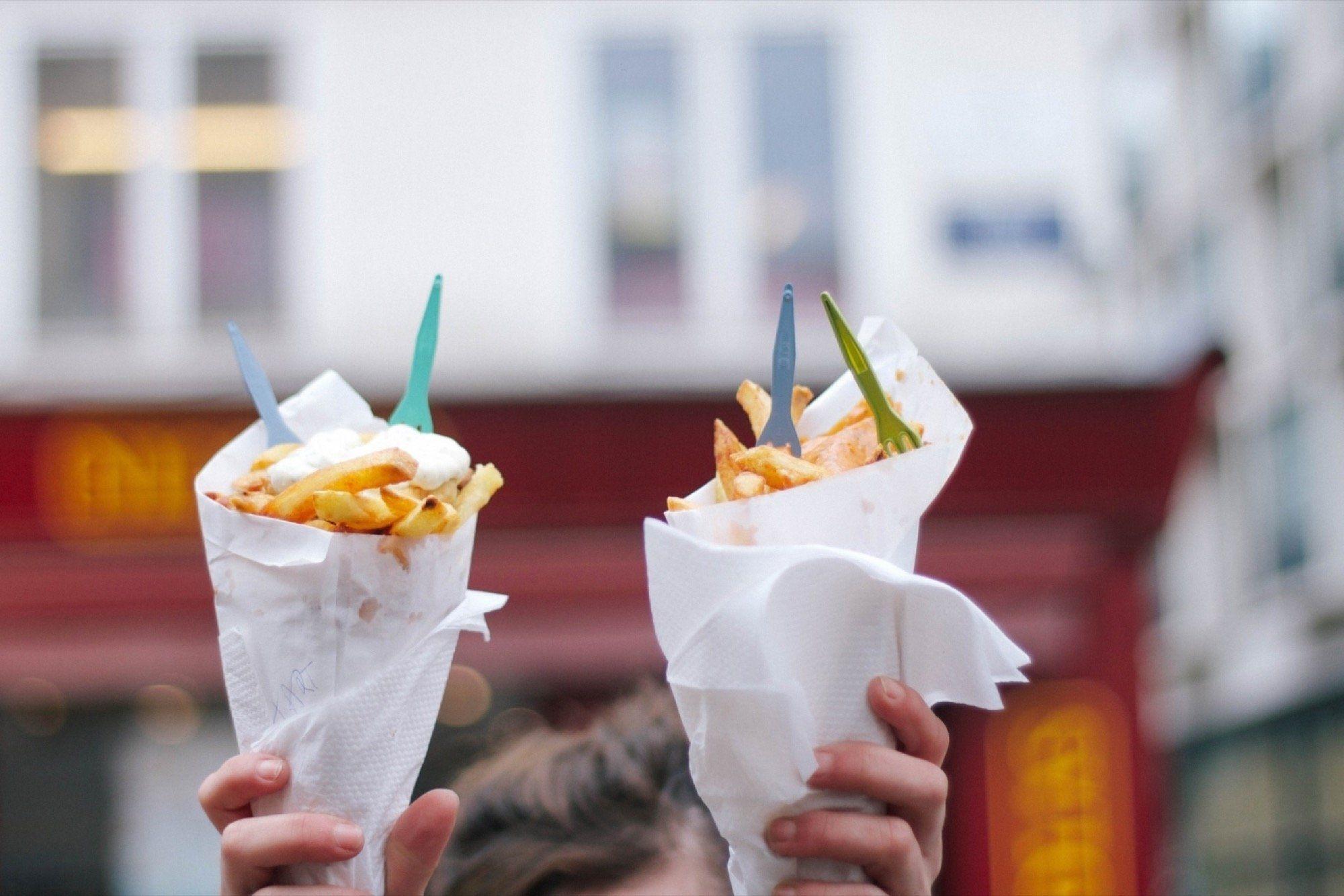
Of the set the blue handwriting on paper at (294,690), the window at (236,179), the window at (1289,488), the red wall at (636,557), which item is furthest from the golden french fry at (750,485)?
the window at (1289,488)

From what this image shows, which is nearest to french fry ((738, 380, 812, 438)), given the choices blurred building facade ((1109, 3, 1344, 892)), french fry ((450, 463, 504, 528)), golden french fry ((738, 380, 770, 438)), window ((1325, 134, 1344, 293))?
golden french fry ((738, 380, 770, 438))

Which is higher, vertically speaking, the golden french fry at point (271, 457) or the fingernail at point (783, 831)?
the golden french fry at point (271, 457)

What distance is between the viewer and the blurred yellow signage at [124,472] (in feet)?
22.7

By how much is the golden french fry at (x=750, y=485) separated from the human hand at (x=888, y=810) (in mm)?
227

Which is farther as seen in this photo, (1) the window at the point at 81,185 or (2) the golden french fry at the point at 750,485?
(1) the window at the point at 81,185

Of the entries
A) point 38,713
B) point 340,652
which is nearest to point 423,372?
point 340,652

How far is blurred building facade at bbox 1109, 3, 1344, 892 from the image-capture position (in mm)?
12211

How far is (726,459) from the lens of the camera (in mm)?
1564

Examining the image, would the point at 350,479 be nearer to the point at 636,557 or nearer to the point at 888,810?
the point at 888,810

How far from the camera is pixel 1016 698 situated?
22.2ft

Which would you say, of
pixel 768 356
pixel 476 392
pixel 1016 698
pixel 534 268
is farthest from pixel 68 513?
pixel 1016 698

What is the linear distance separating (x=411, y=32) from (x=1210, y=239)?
9990 mm

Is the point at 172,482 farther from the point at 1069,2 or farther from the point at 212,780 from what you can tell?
the point at 212,780

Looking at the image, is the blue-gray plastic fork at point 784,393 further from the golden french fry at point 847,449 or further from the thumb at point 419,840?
the thumb at point 419,840
